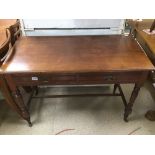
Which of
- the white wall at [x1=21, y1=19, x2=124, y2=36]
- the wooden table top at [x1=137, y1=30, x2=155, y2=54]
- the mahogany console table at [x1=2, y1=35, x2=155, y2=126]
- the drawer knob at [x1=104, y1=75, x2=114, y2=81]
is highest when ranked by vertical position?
the white wall at [x1=21, y1=19, x2=124, y2=36]

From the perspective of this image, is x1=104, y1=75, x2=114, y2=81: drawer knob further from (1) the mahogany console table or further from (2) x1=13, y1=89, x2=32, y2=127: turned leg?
(2) x1=13, y1=89, x2=32, y2=127: turned leg

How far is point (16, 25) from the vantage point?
143cm

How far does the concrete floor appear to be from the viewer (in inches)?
61.1

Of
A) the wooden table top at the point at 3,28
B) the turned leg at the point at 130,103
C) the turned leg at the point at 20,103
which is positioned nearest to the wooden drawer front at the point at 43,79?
the turned leg at the point at 20,103

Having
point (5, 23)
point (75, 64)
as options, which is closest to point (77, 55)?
point (75, 64)

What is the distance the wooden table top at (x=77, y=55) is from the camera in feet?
3.64

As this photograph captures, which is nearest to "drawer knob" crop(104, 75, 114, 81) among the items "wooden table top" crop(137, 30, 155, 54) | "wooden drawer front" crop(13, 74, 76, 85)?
"wooden drawer front" crop(13, 74, 76, 85)

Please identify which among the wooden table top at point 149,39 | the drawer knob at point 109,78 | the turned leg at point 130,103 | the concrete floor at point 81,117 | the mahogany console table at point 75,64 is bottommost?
the concrete floor at point 81,117

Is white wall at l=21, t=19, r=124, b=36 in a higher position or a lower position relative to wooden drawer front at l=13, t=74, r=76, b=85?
higher

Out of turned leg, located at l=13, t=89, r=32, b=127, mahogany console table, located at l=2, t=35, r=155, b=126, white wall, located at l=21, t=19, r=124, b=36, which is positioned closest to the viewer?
mahogany console table, located at l=2, t=35, r=155, b=126

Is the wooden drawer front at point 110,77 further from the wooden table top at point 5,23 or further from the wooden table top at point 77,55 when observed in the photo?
the wooden table top at point 5,23

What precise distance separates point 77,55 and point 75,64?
4.6 inches

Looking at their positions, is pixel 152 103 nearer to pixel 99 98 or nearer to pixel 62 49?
pixel 99 98
